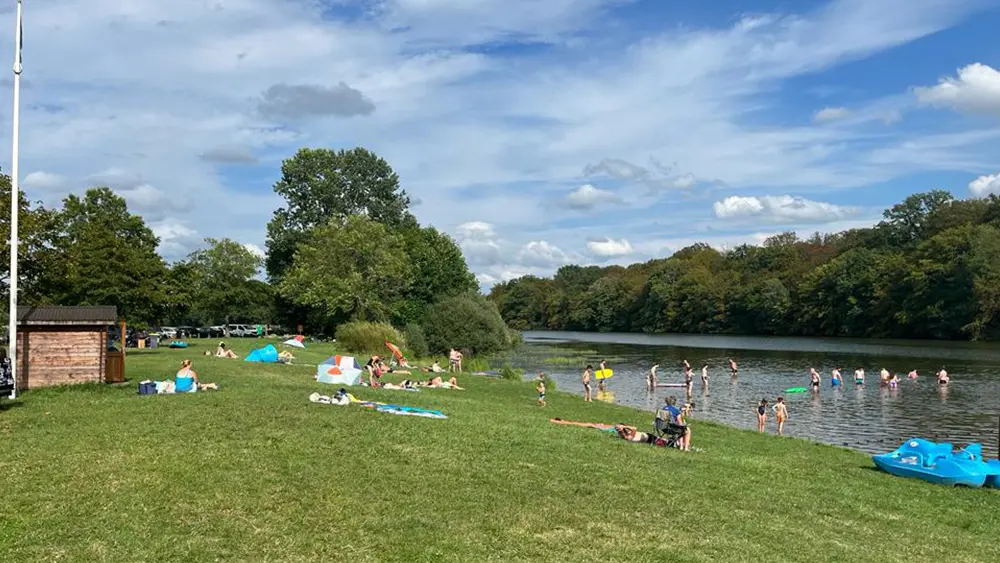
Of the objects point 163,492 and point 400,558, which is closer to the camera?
point 400,558

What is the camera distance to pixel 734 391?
4584 centimetres

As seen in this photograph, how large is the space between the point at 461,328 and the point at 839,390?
30723 millimetres

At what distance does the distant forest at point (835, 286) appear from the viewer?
325ft

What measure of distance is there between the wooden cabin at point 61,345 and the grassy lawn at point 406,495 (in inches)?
52.6

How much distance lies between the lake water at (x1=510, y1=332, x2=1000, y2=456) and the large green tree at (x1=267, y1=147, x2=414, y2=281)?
2354cm

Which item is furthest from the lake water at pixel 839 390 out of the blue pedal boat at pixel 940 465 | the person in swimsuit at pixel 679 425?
the person in swimsuit at pixel 679 425

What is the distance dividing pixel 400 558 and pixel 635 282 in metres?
172

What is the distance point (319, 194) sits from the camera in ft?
267

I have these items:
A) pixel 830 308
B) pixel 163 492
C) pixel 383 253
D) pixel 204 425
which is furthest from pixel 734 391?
pixel 830 308

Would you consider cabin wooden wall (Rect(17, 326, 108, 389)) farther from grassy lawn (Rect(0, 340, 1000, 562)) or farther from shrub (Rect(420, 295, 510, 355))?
shrub (Rect(420, 295, 510, 355))

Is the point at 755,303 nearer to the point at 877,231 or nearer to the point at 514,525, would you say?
the point at 877,231

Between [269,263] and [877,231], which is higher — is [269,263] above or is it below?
below

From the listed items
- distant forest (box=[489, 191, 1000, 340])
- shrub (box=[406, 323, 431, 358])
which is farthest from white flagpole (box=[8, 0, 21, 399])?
distant forest (box=[489, 191, 1000, 340])

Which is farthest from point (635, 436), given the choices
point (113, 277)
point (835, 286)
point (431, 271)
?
point (835, 286)
